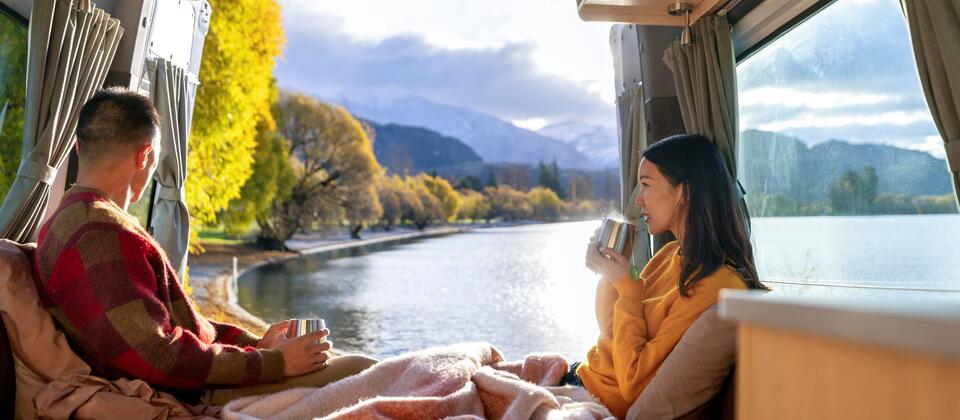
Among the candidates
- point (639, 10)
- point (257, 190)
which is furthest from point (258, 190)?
point (639, 10)

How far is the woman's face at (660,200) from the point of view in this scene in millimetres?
2049

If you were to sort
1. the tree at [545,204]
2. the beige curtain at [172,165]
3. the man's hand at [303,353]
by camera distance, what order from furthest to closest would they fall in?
the tree at [545,204]
the beige curtain at [172,165]
the man's hand at [303,353]

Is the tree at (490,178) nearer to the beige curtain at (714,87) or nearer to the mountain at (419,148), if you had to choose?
the mountain at (419,148)

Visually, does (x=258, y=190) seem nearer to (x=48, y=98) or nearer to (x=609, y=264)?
(x=48, y=98)

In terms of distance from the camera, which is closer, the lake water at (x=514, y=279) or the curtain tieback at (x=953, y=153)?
the curtain tieback at (x=953, y=153)

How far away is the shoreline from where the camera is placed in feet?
43.4

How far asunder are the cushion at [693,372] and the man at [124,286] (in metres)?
0.91

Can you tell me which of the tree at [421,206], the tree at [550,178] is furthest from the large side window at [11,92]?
the tree at [550,178]

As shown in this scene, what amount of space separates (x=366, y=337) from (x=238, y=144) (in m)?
9.92

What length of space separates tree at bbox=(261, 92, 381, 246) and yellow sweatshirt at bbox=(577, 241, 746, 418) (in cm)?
2071

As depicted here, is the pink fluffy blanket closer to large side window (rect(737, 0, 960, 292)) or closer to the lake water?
the lake water

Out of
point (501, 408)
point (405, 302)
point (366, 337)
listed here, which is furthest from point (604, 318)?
point (405, 302)

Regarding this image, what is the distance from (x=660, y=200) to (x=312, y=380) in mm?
1059

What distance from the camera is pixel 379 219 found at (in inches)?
1013
